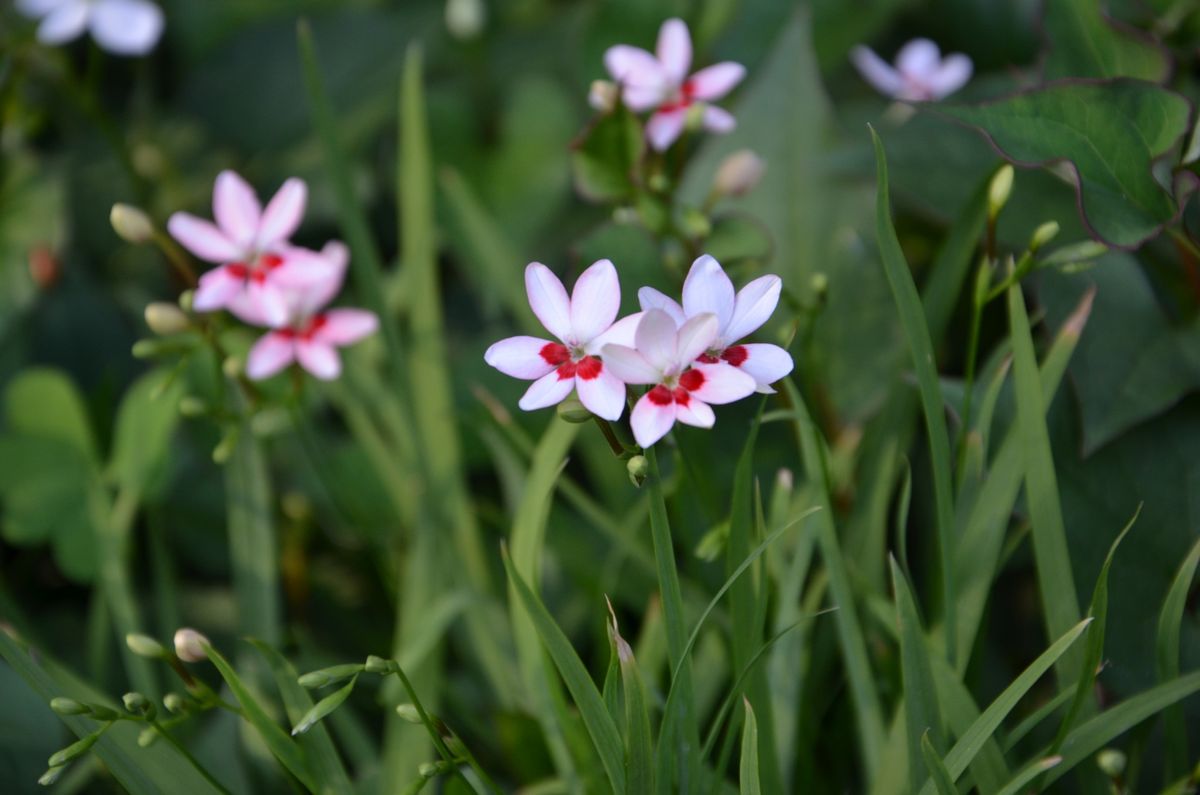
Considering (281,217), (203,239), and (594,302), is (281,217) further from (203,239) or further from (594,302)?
(594,302)

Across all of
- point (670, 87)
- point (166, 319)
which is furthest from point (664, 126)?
point (166, 319)

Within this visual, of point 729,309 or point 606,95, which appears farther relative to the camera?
point 606,95

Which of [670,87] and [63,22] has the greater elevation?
[63,22]

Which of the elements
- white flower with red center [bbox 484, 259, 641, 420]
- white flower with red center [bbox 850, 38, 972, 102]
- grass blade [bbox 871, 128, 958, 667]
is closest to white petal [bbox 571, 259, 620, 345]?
white flower with red center [bbox 484, 259, 641, 420]

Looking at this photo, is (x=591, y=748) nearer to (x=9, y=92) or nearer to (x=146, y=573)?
(x=146, y=573)

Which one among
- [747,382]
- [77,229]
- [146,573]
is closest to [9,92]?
[77,229]
